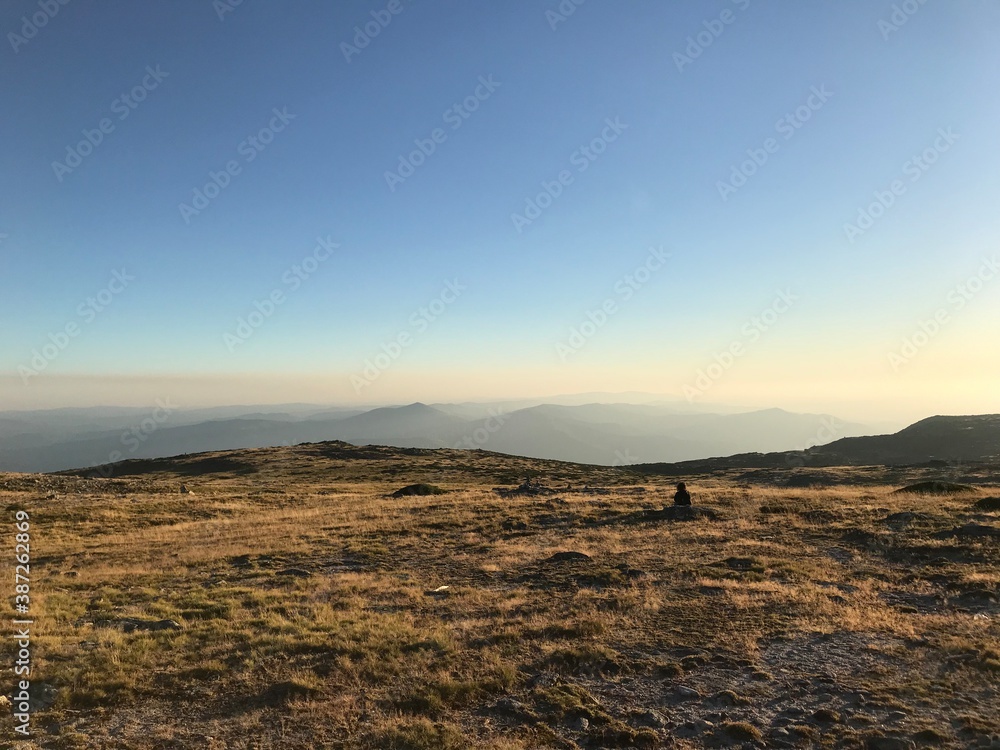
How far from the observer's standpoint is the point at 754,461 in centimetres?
9419

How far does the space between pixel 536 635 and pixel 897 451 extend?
4633 inches

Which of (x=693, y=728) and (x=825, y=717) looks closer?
(x=693, y=728)

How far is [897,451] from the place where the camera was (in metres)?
100

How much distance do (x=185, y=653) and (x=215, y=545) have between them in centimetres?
1590

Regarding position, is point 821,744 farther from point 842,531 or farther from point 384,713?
point 842,531

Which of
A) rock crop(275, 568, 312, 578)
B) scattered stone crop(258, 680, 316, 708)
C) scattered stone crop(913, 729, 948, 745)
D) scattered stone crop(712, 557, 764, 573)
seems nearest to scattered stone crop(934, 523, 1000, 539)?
scattered stone crop(712, 557, 764, 573)

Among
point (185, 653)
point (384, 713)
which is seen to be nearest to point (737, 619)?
point (384, 713)

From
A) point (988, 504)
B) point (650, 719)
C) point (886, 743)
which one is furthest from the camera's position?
point (988, 504)

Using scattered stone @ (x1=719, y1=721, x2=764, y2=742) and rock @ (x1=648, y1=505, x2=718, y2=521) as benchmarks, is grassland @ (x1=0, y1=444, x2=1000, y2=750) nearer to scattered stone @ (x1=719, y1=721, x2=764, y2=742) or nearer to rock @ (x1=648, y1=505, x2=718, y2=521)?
scattered stone @ (x1=719, y1=721, x2=764, y2=742)

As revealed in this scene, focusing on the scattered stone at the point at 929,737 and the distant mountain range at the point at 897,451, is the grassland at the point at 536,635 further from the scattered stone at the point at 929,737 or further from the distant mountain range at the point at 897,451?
the distant mountain range at the point at 897,451

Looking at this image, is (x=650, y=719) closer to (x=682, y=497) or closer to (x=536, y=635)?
(x=536, y=635)

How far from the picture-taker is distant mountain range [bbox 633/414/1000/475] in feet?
287

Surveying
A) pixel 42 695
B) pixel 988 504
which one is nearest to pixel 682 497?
pixel 988 504

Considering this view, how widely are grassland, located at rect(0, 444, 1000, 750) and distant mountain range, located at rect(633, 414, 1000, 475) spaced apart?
211ft
